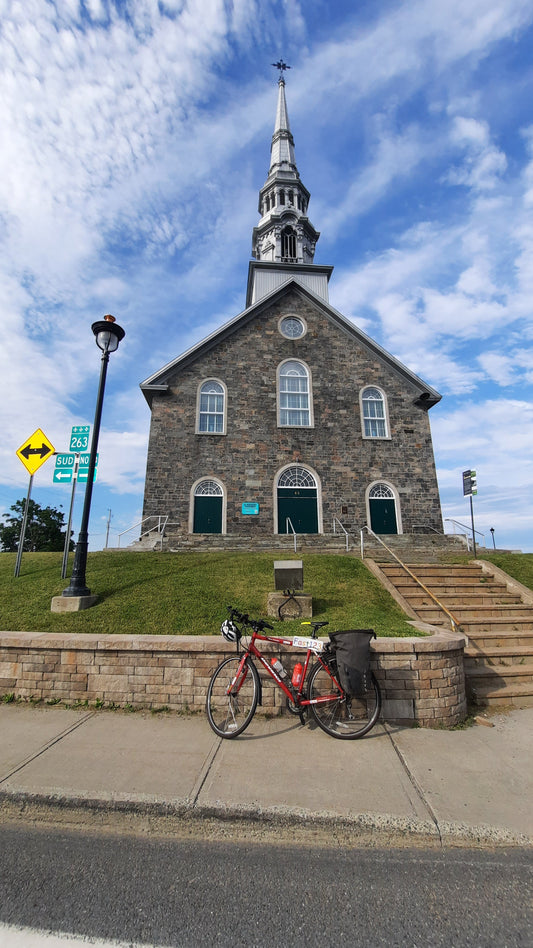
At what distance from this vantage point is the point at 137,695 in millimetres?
5688

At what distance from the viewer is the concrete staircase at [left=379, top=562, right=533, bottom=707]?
21.6 feet

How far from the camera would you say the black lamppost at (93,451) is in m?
8.11

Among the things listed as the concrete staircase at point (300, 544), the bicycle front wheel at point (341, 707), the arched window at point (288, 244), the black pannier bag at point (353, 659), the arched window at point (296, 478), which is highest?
the arched window at point (288, 244)

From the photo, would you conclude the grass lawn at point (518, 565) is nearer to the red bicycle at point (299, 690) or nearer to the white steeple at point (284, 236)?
the red bicycle at point (299, 690)

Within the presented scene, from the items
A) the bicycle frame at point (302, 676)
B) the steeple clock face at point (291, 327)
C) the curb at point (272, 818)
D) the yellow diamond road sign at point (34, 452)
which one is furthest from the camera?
the steeple clock face at point (291, 327)

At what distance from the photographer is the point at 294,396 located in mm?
19750

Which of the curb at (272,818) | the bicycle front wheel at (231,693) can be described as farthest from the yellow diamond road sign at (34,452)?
the curb at (272,818)

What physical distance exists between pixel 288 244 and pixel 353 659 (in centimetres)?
2928

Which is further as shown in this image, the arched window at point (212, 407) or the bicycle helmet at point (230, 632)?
the arched window at point (212, 407)

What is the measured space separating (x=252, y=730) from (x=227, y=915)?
2502 millimetres

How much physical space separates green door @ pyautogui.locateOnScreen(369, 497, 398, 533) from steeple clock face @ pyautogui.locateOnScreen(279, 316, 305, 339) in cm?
870

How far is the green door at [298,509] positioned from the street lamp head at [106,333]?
10711 millimetres

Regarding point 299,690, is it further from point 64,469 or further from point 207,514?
point 207,514

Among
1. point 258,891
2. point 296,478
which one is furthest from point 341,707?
point 296,478
